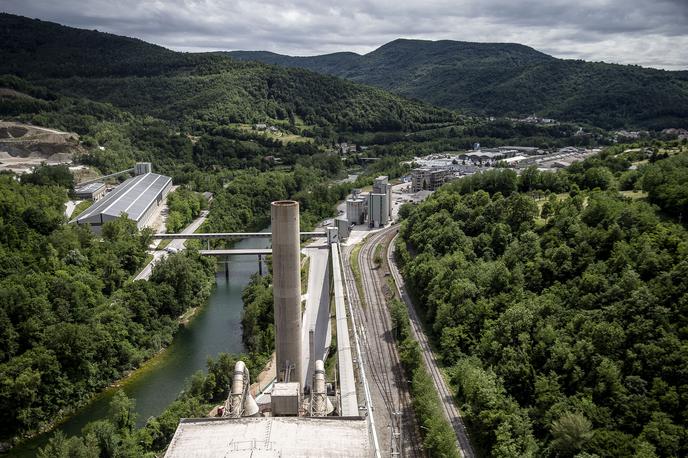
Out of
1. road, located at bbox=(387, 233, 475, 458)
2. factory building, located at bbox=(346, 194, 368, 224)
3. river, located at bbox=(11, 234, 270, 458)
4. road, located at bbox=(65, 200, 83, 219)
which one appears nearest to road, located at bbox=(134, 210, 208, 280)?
river, located at bbox=(11, 234, 270, 458)

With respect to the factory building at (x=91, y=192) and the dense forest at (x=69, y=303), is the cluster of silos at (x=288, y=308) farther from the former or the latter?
the factory building at (x=91, y=192)

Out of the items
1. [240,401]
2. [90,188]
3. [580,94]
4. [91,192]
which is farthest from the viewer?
[580,94]

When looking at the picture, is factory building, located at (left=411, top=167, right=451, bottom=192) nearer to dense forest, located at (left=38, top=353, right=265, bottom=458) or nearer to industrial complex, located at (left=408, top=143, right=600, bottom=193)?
industrial complex, located at (left=408, top=143, right=600, bottom=193)

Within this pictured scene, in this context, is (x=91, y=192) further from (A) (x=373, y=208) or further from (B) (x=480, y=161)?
(B) (x=480, y=161)

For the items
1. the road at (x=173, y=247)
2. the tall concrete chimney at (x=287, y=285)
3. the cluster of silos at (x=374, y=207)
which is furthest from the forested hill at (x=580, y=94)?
the tall concrete chimney at (x=287, y=285)

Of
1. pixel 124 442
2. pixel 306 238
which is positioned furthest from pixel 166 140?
pixel 124 442

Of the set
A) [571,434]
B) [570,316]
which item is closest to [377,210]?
[570,316]
